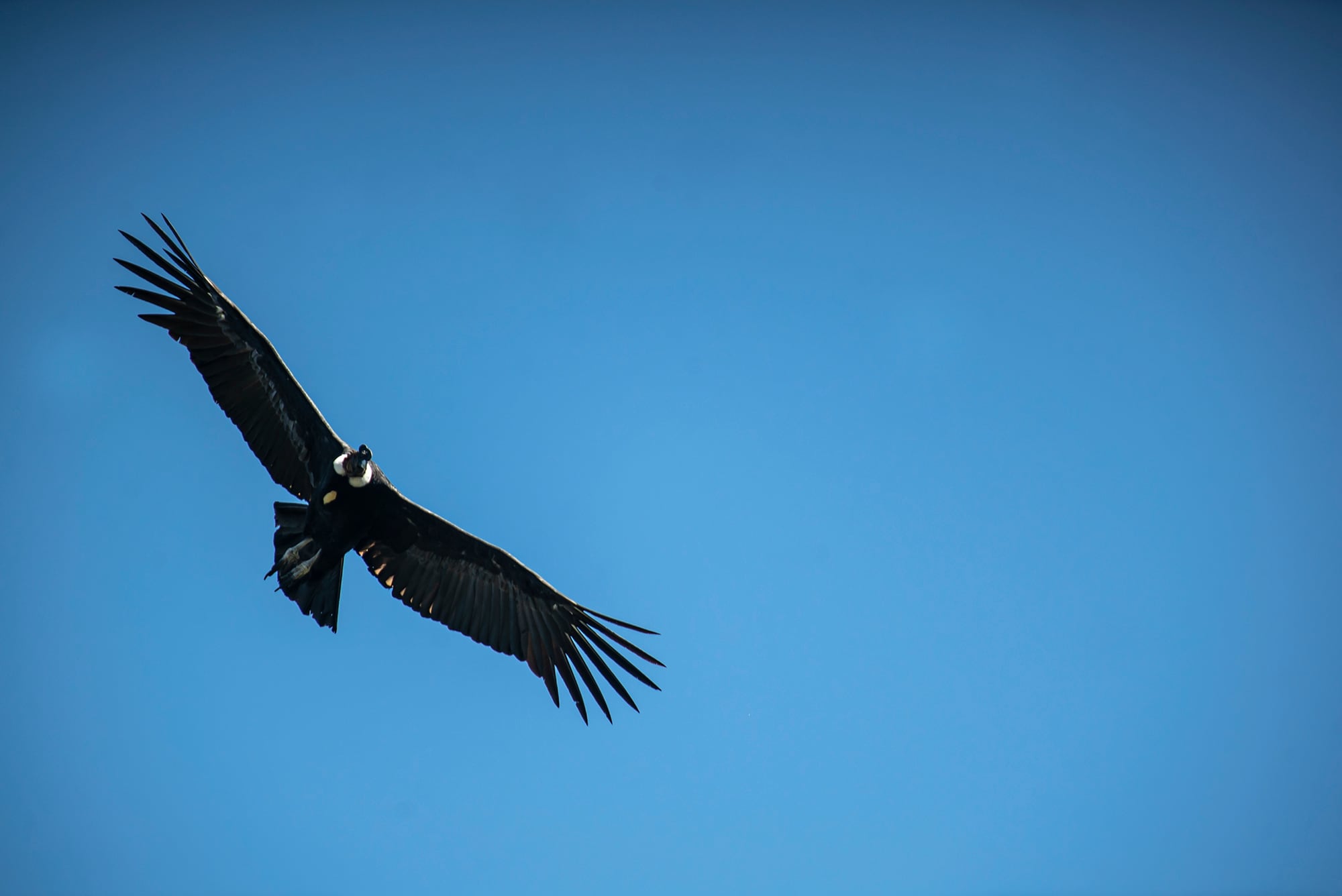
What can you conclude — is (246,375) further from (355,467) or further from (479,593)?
(479,593)

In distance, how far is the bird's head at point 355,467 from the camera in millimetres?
12430

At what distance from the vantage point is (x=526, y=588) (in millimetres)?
13922

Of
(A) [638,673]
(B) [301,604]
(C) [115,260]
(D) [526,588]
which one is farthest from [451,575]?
(C) [115,260]

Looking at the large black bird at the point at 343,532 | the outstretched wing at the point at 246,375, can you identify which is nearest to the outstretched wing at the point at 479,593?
the large black bird at the point at 343,532

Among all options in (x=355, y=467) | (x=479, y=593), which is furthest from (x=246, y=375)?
(x=479, y=593)

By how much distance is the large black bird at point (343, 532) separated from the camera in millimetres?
12688

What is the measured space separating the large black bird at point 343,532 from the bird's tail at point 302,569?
0.04 feet

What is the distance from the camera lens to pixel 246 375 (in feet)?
43.4

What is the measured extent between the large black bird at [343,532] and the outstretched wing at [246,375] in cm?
1

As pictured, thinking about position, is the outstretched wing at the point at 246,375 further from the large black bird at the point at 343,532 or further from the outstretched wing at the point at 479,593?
the outstretched wing at the point at 479,593

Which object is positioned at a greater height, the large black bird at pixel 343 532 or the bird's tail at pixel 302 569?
the large black bird at pixel 343 532

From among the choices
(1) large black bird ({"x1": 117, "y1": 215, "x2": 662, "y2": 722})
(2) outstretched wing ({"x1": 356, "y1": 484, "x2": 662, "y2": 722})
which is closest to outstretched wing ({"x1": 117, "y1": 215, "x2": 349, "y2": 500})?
(1) large black bird ({"x1": 117, "y1": 215, "x2": 662, "y2": 722})

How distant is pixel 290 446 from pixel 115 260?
322 centimetres

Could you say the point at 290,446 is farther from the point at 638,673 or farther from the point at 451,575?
the point at 638,673
